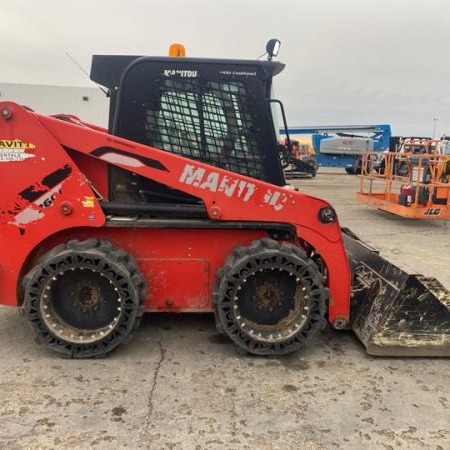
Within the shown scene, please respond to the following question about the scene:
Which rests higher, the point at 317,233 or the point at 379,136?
the point at 379,136

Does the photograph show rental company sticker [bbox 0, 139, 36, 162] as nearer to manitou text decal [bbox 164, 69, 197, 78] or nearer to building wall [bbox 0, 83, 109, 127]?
manitou text decal [bbox 164, 69, 197, 78]

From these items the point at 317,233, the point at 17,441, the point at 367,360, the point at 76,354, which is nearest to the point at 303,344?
the point at 367,360

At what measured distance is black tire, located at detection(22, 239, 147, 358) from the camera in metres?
3.17

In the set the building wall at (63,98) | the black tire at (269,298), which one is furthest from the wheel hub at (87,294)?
the building wall at (63,98)

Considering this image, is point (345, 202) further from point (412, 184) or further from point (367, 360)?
point (367, 360)

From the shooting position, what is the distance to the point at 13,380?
298 cm

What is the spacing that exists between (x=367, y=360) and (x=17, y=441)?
241cm

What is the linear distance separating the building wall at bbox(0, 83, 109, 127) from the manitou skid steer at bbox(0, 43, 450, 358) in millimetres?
23747

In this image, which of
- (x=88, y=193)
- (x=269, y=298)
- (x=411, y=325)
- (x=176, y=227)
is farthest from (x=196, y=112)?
(x=411, y=325)

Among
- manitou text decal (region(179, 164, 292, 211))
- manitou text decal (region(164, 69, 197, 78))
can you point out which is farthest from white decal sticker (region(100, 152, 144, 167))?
manitou text decal (region(164, 69, 197, 78))

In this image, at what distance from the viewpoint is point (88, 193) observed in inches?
128

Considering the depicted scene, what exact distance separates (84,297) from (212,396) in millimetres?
1218

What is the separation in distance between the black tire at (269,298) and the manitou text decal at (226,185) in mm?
332

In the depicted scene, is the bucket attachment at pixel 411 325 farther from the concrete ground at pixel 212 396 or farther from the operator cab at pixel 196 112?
the operator cab at pixel 196 112
